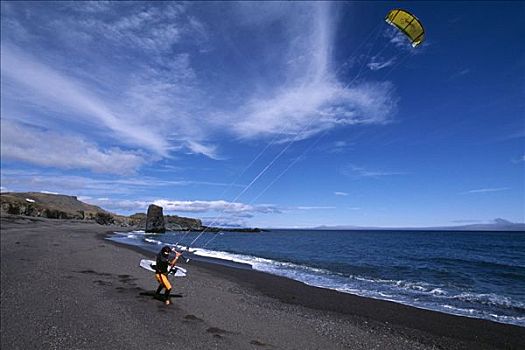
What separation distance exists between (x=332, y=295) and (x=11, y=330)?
11465 mm

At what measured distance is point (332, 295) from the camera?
46.4 ft

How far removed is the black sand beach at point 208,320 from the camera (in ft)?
25.3

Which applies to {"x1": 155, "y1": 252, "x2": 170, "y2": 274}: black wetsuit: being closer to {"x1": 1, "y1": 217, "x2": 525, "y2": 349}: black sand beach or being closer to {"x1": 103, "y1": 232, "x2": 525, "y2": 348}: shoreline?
{"x1": 1, "y1": 217, "x2": 525, "y2": 349}: black sand beach

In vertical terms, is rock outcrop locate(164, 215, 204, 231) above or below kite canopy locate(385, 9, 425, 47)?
below

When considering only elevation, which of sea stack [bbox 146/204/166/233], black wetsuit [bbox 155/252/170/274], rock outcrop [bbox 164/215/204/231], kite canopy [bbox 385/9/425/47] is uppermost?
kite canopy [bbox 385/9/425/47]

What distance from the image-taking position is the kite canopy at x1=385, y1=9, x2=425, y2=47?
444 inches

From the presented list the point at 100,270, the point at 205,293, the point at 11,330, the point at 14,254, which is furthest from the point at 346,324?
the point at 14,254

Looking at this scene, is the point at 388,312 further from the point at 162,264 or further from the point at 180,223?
the point at 180,223

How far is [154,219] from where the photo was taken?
327ft

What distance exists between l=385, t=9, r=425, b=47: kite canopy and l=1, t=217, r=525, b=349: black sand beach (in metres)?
10.2

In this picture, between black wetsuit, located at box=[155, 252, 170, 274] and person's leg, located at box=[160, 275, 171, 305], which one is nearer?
person's leg, located at box=[160, 275, 171, 305]

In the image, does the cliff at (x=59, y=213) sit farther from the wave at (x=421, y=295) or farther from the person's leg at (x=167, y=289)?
the wave at (x=421, y=295)

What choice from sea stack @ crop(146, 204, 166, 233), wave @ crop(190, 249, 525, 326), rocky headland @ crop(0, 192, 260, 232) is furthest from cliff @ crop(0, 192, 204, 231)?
wave @ crop(190, 249, 525, 326)

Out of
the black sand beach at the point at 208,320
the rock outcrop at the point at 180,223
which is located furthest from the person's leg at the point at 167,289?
the rock outcrop at the point at 180,223
